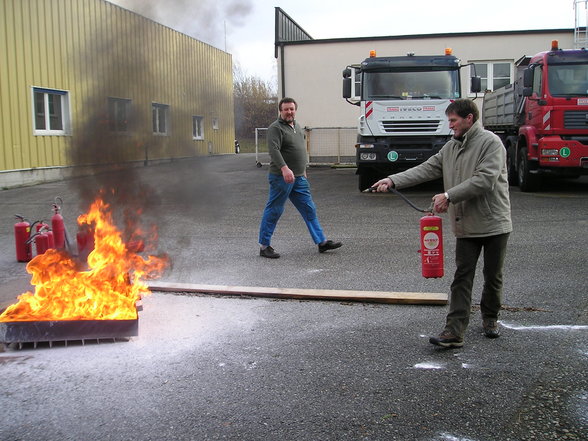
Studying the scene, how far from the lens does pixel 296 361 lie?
4008mm

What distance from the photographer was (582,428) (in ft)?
10.2

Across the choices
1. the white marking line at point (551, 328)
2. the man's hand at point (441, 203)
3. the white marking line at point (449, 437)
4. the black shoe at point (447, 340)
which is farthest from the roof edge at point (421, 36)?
Result: the white marking line at point (449, 437)

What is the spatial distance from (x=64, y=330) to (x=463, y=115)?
3.32 meters

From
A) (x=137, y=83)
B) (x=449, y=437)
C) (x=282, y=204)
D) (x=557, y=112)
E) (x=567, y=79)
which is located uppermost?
(x=567, y=79)

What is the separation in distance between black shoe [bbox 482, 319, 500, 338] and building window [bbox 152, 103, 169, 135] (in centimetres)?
308

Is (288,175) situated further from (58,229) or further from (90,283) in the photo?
(58,229)

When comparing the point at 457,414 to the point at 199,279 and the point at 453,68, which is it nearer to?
the point at 199,279

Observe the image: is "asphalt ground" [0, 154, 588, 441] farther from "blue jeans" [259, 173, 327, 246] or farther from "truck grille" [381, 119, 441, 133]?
"truck grille" [381, 119, 441, 133]

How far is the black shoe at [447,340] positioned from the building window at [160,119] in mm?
2830

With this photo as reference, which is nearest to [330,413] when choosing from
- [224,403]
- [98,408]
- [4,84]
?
[224,403]

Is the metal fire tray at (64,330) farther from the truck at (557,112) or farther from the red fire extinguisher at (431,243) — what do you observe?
the truck at (557,112)

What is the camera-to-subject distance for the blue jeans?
719cm

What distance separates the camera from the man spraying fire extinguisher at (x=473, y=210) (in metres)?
4.17

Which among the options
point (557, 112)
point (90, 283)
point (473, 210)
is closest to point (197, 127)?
point (90, 283)
